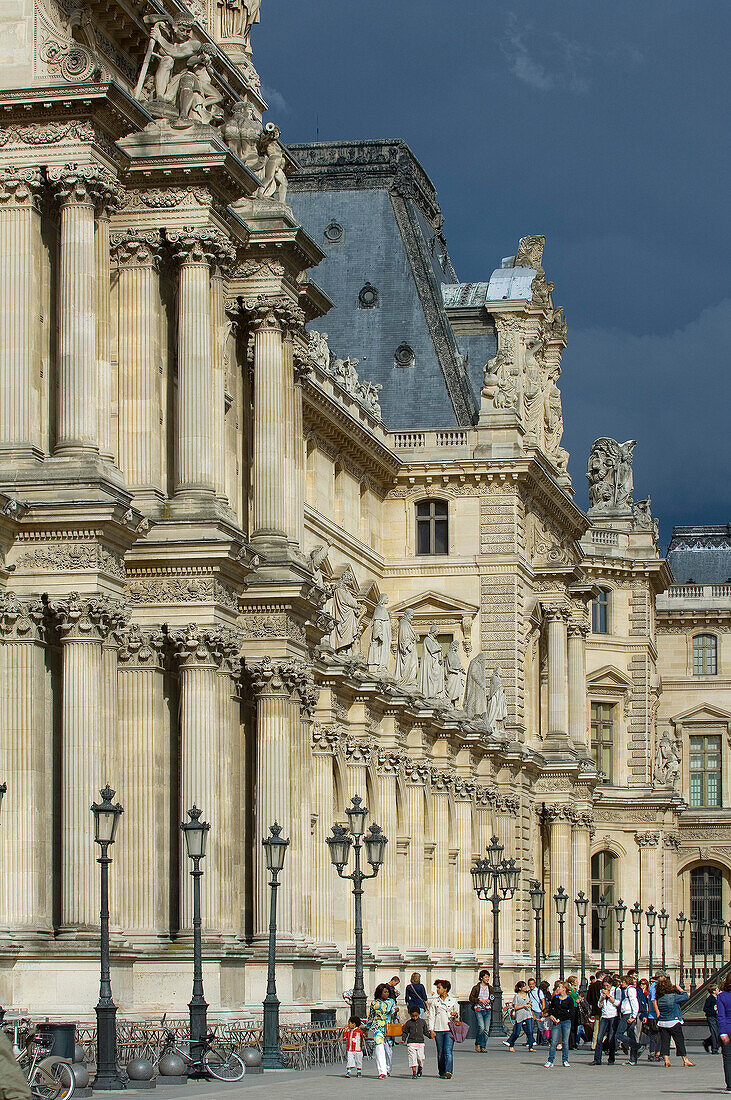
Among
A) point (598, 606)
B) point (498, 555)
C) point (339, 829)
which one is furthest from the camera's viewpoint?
point (598, 606)

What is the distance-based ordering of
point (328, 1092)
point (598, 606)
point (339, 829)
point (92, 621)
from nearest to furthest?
point (328, 1092) < point (92, 621) < point (339, 829) < point (598, 606)

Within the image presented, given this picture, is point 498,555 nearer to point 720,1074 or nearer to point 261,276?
point 261,276

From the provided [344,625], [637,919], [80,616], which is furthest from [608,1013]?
[637,919]

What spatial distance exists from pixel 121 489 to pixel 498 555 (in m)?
43.1

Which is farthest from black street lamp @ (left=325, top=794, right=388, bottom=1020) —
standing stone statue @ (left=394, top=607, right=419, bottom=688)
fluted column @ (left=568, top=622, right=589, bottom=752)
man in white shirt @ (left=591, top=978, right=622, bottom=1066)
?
fluted column @ (left=568, top=622, right=589, bottom=752)

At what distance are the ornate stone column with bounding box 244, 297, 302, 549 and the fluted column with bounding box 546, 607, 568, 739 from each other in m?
39.4

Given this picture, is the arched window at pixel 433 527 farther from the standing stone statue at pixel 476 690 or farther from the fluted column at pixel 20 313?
the fluted column at pixel 20 313

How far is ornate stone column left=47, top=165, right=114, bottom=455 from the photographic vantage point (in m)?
36.0

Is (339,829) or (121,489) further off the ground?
(121,489)

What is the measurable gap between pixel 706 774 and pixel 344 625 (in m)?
62.9

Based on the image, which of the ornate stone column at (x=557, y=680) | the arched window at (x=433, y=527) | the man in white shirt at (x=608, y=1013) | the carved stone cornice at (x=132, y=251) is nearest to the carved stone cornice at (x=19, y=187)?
the carved stone cornice at (x=132, y=251)

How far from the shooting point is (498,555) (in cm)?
7838

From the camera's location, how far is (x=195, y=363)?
39.9 m

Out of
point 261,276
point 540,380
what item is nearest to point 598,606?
point 540,380
